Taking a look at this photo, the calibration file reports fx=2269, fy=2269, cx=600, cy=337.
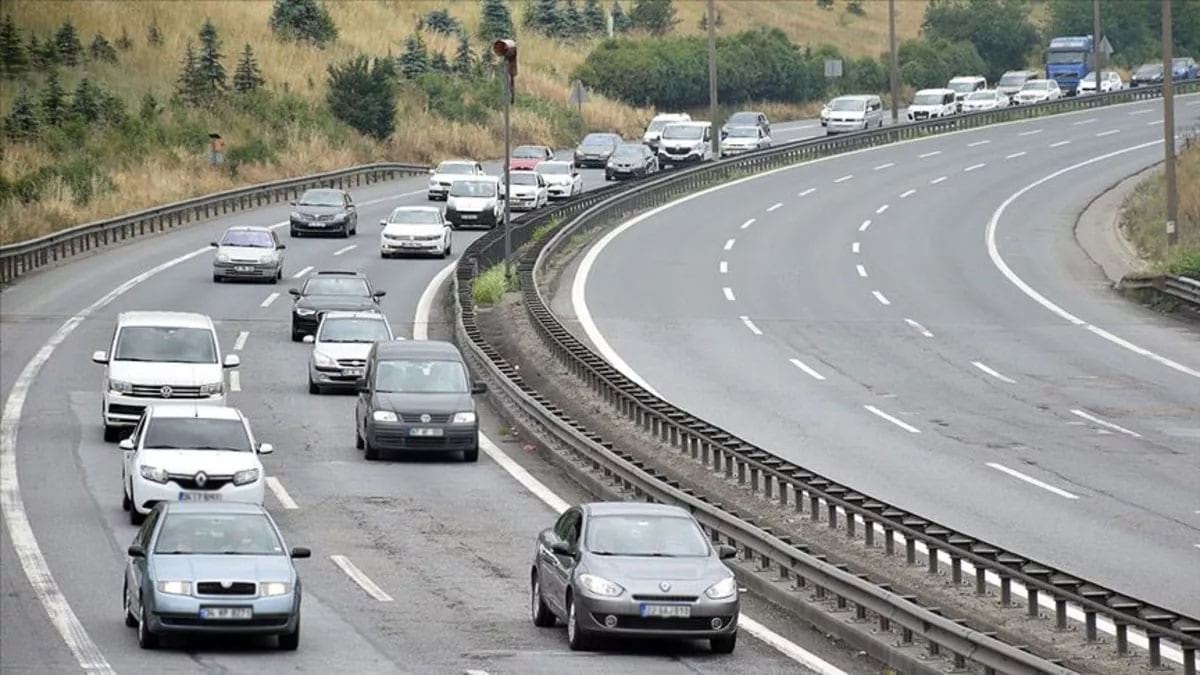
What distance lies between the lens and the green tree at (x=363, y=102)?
91.5 metres

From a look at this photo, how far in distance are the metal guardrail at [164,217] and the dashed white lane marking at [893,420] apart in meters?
25.2

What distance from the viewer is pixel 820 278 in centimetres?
5738

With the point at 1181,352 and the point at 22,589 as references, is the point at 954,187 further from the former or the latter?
the point at 22,589

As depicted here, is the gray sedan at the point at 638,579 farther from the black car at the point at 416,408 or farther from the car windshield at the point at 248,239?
the car windshield at the point at 248,239

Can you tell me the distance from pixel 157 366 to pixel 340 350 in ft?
18.9

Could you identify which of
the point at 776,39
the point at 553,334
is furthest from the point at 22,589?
the point at 776,39

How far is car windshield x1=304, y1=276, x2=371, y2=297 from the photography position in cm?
4606

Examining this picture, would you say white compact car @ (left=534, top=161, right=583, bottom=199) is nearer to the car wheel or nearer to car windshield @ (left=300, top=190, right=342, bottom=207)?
car windshield @ (left=300, top=190, right=342, bottom=207)

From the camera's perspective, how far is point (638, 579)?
2011cm

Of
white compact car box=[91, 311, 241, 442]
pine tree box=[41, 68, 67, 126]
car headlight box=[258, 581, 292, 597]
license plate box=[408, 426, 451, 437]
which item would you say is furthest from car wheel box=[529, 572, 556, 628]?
pine tree box=[41, 68, 67, 126]

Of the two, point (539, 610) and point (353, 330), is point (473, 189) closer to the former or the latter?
point (353, 330)

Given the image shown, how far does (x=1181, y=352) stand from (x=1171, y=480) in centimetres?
1497

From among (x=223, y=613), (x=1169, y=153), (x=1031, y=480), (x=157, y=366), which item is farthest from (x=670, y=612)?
(x=1169, y=153)

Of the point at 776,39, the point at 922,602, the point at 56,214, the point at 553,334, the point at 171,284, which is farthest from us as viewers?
the point at 776,39
